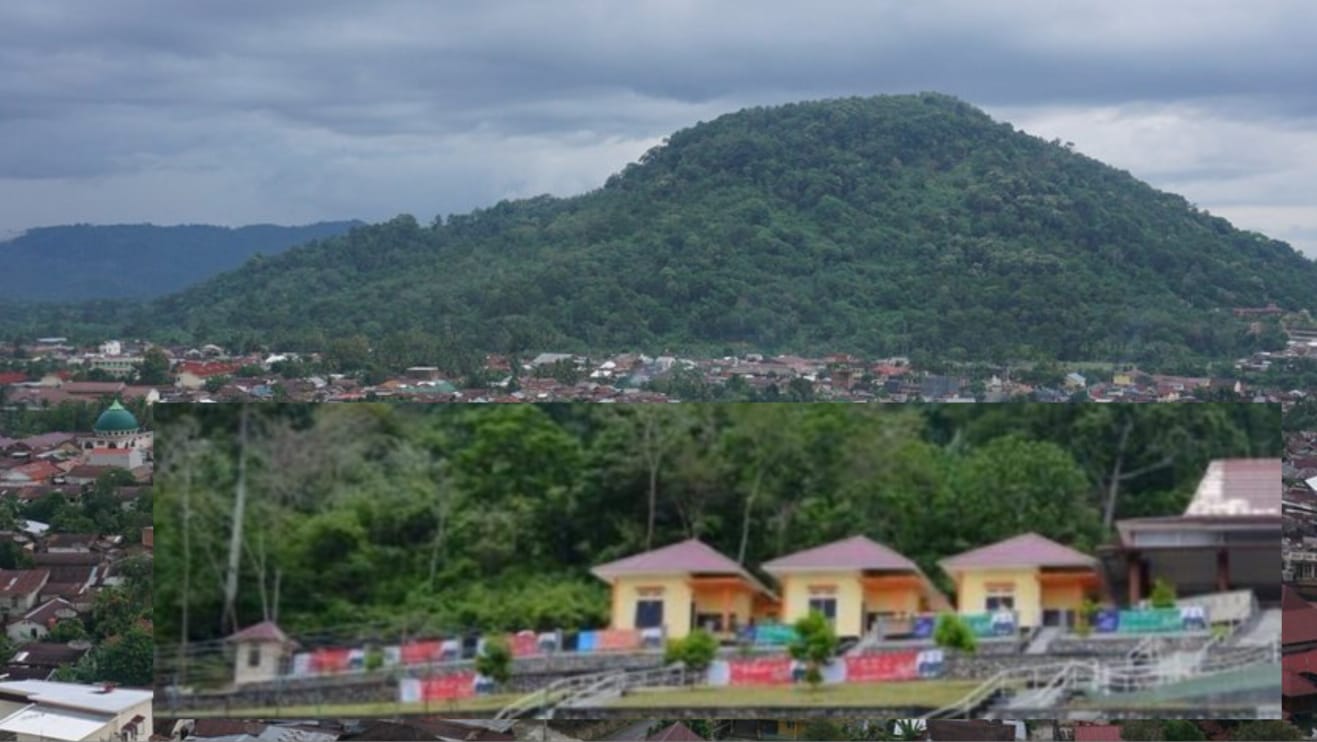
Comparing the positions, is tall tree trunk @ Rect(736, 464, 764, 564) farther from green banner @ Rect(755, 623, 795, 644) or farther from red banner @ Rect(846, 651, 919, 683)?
red banner @ Rect(846, 651, 919, 683)

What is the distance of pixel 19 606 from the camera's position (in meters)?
15.5

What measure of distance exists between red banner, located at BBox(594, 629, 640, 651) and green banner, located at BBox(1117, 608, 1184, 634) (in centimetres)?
144

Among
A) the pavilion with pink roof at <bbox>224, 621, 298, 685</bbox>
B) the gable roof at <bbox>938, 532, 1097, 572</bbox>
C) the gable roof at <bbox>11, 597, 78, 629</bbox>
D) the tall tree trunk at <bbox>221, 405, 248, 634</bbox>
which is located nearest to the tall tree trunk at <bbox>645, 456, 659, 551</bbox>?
the gable roof at <bbox>938, 532, 1097, 572</bbox>

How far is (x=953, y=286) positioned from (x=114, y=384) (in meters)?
14.1

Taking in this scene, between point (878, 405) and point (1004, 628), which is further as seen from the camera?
point (878, 405)

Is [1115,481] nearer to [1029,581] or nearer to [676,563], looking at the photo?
[1029,581]

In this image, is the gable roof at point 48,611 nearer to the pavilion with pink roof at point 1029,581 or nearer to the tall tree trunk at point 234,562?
the tall tree trunk at point 234,562

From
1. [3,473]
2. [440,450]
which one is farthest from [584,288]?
[440,450]

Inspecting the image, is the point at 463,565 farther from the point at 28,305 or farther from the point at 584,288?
the point at 28,305

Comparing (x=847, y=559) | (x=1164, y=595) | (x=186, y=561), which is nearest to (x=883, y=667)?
(x=847, y=559)

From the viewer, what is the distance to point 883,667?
5098mm

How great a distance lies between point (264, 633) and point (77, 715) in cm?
498

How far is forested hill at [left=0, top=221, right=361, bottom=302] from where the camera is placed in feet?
168

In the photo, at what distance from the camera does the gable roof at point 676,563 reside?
5.18 meters
